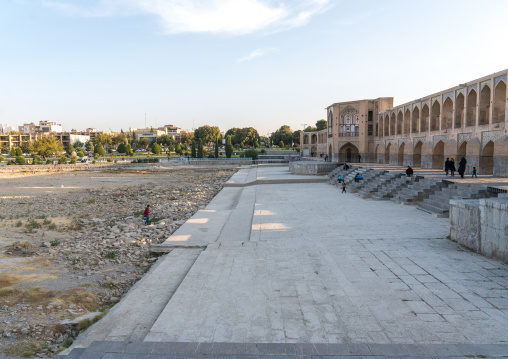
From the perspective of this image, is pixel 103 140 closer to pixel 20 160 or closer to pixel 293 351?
pixel 20 160

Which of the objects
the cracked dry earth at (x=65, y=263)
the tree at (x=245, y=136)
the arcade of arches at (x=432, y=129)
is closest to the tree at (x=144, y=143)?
the tree at (x=245, y=136)

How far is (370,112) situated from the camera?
97.2ft

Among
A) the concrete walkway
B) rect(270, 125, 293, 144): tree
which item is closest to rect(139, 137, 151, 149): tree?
rect(270, 125, 293, 144): tree

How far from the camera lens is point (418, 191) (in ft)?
40.3

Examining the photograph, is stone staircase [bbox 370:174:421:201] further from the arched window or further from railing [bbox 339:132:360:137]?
the arched window

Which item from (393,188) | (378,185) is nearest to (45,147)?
(378,185)

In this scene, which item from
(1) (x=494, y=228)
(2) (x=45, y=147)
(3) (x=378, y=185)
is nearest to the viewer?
(1) (x=494, y=228)

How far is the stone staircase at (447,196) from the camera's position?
1027 cm

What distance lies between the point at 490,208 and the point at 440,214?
375 centimetres

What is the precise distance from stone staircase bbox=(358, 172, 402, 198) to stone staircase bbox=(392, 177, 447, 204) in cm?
140

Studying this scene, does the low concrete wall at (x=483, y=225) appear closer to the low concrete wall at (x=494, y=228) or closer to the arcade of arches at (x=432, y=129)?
the low concrete wall at (x=494, y=228)

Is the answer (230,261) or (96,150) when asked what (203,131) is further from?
(230,261)

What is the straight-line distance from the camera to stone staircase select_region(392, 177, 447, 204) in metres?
12.2

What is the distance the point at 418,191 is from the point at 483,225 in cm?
589
